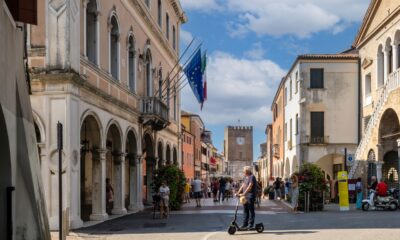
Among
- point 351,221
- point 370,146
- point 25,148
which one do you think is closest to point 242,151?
point 370,146

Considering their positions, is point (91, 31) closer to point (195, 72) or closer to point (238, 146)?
point (195, 72)

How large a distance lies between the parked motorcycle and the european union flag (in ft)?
32.3

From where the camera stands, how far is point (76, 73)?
17.5 metres

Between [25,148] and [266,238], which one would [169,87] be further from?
[25,148]

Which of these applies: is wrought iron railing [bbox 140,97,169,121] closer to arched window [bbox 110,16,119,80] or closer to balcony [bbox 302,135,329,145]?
arched window [bbox 110,16,119,80]

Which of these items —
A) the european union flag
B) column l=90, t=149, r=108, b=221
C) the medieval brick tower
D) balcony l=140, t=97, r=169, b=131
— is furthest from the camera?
the medieval brick tower

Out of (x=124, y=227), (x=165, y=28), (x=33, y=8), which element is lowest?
(x=124, y=227)

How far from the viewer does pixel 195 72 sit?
30.0m

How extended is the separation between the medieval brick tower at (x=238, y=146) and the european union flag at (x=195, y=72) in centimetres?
9934

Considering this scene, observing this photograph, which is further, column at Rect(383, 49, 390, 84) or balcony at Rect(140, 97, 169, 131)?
column at Rect(383, 49, 390, 84)

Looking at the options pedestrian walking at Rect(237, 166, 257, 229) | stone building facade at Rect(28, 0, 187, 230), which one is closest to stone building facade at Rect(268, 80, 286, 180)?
stone building facade at Rect(28, 0, 187, 230)

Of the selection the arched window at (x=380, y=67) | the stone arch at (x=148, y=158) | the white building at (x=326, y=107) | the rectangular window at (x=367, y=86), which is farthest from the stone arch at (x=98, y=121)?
the white building at (x=326, y=107)

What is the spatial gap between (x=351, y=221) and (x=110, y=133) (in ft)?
36.3

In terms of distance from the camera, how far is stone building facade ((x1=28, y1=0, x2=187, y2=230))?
17.3 meters
